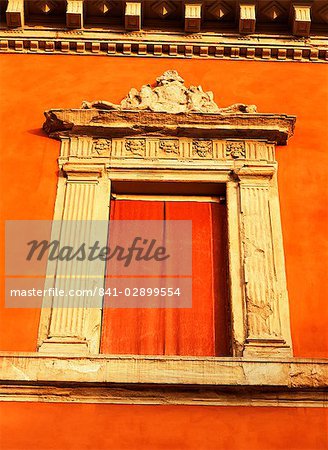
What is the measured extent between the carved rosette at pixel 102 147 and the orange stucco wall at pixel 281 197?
0.39m

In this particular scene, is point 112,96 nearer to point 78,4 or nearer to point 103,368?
point 78,4

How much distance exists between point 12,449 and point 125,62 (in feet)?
14.2

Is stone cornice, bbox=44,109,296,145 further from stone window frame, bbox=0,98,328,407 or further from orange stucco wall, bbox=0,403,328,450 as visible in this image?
orange stucco wall, bbox=0,403,328,450

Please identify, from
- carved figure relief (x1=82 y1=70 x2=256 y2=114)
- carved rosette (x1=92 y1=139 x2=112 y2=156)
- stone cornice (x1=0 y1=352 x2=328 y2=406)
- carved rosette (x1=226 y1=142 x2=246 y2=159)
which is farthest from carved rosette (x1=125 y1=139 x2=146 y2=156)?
stone cornice (x1=0 y1=352 x2=328 y2=406)

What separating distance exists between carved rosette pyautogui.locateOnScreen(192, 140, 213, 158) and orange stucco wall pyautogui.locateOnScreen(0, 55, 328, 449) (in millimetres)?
657

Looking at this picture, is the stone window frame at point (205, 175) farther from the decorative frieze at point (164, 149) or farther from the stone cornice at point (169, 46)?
the stone cornice at point (169, 46)

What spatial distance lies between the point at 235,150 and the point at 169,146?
62 cm

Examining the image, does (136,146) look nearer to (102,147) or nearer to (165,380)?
(102,147)

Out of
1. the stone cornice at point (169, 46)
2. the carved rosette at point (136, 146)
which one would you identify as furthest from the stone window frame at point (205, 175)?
the stone cornice at point (169, 46)

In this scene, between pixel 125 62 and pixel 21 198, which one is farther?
pixel 125 62

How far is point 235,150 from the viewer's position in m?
6.93

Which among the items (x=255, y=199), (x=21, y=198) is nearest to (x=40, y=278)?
(x=21, y=198)

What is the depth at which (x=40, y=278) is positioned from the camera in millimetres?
6160

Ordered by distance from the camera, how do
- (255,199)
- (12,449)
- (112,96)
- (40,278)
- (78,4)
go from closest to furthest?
(12,449) → (40,278) → (255,199) → (112,96) → (78,4)
